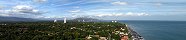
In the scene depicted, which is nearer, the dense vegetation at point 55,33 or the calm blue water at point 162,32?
the dense vegetation at point 55,33

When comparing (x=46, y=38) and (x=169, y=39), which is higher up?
(x=46, y=38)

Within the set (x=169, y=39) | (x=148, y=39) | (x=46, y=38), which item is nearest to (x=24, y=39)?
(x=46, y=38)

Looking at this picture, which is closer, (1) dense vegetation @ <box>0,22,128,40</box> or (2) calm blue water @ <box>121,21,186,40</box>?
(1) dense vegetation @ <box>0,22,128,40</box>

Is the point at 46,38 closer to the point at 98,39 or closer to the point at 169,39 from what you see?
the point at 98,39

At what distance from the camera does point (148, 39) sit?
49.5 m

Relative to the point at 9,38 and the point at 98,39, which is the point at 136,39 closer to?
the point at 98,39

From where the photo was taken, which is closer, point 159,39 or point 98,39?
point 98,39

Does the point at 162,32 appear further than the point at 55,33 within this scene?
Yes

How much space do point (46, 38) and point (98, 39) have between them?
7.55 metres

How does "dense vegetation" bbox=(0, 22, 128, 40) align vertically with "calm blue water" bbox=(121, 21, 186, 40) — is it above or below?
above

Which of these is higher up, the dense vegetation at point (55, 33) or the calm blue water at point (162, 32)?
the dense vegetation at point (55, 33)

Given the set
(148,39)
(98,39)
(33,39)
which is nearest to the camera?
(33,39)

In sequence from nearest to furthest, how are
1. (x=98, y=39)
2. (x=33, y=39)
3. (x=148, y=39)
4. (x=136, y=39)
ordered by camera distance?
1. (x=33, y=39)
2. (x=98, y=39)
3. (x=136, y=39)
4. (x=148, y=39)

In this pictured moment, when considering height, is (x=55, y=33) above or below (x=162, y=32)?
above
